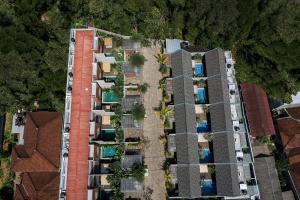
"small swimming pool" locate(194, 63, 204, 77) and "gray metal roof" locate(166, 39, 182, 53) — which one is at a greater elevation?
"gray metal roof" locate(166, 39, 182, 53)

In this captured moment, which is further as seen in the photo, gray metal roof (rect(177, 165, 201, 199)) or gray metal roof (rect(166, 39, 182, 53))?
gray metal roof (rect(166, 39, 182, 53))

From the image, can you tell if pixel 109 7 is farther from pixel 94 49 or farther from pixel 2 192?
pixel 2 192

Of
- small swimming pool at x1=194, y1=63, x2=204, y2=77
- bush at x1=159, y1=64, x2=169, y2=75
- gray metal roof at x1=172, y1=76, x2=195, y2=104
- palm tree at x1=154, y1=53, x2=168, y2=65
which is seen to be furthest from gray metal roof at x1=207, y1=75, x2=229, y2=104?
palm tree at x1=154, y1=53, x2=168, y2=65

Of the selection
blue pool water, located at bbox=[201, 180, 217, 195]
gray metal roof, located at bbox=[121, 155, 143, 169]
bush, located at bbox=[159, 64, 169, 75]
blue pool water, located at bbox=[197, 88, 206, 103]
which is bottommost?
blue pool water, located at bbox=[201, 180, 217, 195]

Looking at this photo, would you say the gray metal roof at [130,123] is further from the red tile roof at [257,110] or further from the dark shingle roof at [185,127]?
the red tile roof at [257,110]

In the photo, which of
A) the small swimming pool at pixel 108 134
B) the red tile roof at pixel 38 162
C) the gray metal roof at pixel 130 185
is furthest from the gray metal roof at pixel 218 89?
the red tile roof at pixel 38 162

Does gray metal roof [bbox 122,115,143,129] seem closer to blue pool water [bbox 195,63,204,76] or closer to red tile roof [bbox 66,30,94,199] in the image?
red tile roof [bbox 66,30,94,199]
